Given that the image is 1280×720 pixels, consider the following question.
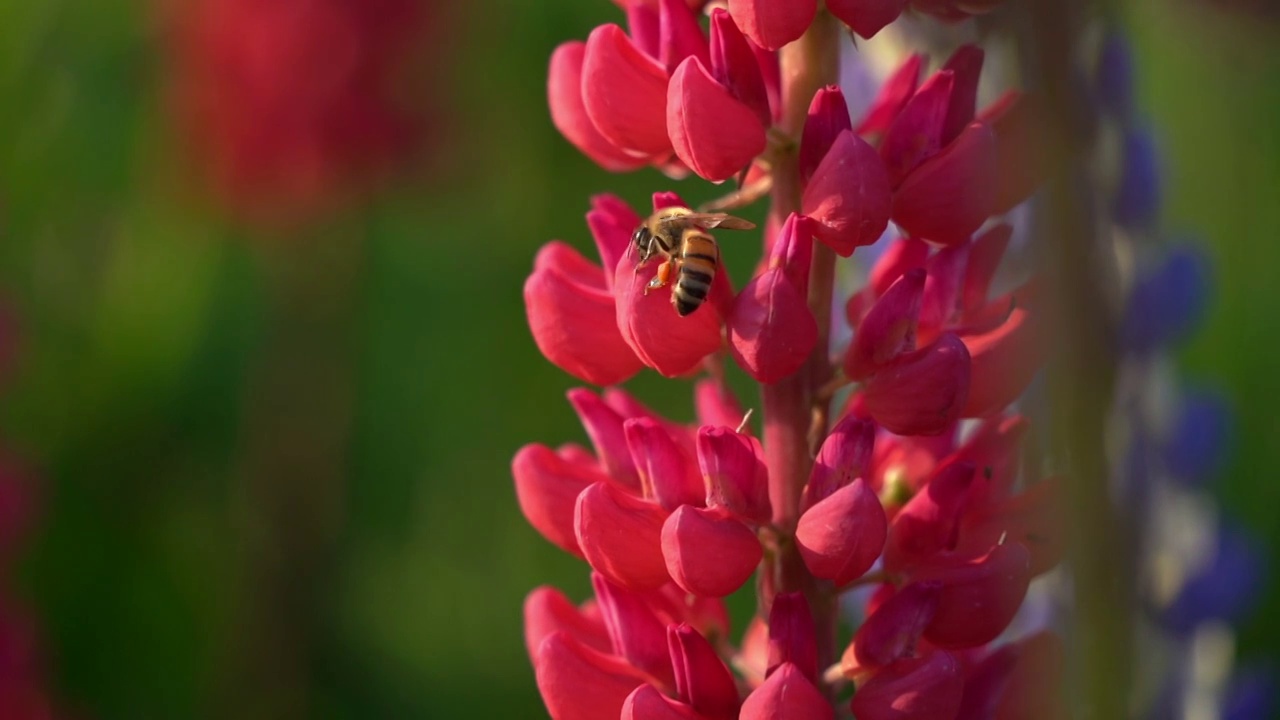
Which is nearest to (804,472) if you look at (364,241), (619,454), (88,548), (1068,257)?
(619,454)

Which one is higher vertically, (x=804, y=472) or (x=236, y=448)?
(x=804, y=472)

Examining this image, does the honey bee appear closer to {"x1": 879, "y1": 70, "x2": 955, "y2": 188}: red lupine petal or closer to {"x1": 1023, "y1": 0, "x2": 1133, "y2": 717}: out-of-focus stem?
{"x1": 879, "y1": 70, "x2": 955, "y2": 188}: red lupine petal

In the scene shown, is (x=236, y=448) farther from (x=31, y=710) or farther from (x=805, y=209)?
(x=805, y=209)

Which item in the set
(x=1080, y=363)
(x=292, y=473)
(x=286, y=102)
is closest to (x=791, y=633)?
(x=1080, y=363)

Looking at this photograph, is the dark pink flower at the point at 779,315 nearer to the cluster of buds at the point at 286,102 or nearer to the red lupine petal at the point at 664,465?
the red lupine petal at the point at 664,465

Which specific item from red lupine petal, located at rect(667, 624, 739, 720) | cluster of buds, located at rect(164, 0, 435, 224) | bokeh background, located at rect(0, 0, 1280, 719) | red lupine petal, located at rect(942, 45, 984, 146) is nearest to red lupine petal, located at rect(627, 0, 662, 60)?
red lupine petal, located at rect(942, 45, 984, 146)

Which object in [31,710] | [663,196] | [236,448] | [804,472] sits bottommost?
[31,710]
